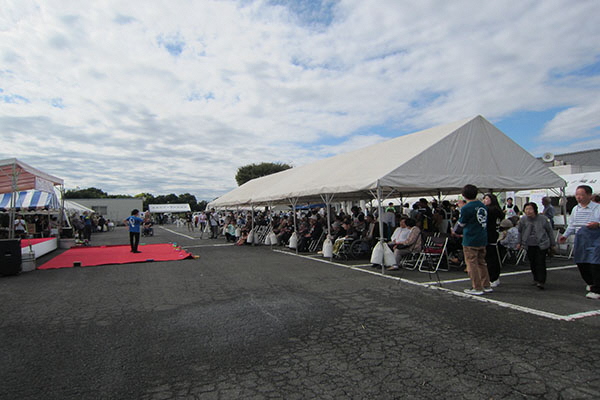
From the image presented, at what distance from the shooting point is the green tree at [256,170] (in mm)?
58000

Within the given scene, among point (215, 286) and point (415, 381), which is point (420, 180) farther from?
point (415, 381)

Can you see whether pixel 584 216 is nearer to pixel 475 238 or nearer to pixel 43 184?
pixel 475 238

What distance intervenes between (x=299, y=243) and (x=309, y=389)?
33.6ft

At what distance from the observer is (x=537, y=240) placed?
20.2 feet

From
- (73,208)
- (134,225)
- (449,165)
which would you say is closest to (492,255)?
(449,165)

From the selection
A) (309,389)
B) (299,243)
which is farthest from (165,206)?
(309,389)

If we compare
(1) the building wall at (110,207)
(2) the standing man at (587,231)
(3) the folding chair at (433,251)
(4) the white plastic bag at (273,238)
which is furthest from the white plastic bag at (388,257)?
(1) the building wall at (110,207)

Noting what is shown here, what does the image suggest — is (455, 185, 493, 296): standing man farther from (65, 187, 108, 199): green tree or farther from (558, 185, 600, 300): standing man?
(65, 187, 108, 199): green tree

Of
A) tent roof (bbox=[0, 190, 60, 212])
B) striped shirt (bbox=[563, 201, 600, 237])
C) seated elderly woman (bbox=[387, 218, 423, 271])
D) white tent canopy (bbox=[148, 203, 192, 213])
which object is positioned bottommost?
seated elderly woman (bbox=[387, 218, 423, 271])

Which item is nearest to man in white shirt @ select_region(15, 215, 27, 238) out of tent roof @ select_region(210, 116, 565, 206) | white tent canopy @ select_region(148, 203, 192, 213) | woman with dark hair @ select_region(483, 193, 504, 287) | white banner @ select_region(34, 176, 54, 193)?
white banner @ select_region(34, 176, 54, 193)

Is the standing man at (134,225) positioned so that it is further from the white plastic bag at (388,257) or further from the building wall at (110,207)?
the building wall at (110,207)

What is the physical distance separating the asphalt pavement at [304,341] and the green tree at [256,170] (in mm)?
51039

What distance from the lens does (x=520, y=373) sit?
313cm

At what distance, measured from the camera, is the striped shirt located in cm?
543
